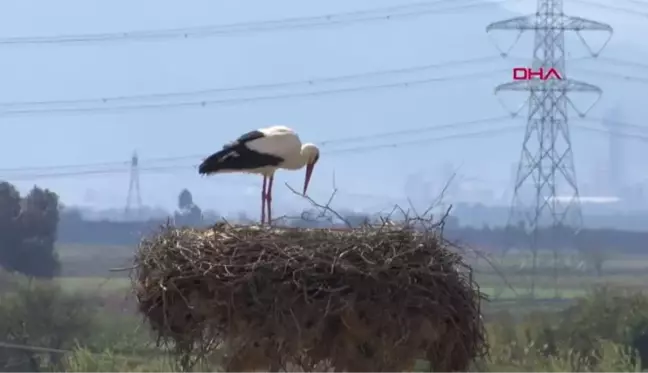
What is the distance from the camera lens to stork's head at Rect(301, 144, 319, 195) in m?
10.2

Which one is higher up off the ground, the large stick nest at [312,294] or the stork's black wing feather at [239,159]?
the stork's black wing feather at [239,159]

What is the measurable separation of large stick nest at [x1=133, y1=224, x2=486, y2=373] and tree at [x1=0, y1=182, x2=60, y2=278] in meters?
20.6

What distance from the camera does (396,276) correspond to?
784 cm

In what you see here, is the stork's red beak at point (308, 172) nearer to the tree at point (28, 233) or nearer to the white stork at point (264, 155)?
the white stork at point (264, 155)

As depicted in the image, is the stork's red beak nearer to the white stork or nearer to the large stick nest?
the white stork

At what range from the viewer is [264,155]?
10117 mm

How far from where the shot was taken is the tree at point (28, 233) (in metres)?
28.8

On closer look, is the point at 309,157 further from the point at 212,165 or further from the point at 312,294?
the point at 312,294

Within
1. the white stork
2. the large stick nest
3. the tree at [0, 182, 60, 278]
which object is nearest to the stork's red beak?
the white stork

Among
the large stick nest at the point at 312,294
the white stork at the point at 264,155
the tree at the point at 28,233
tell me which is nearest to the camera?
the large stick nest at the point at 312,294

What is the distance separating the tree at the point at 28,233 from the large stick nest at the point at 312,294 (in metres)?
20.6

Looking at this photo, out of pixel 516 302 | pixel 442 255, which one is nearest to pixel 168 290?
pixel 442 255

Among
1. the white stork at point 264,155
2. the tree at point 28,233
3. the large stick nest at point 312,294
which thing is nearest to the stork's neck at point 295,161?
the white stork at point 264,155

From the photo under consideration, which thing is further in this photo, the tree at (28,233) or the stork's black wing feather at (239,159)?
the tree at (28,233)
